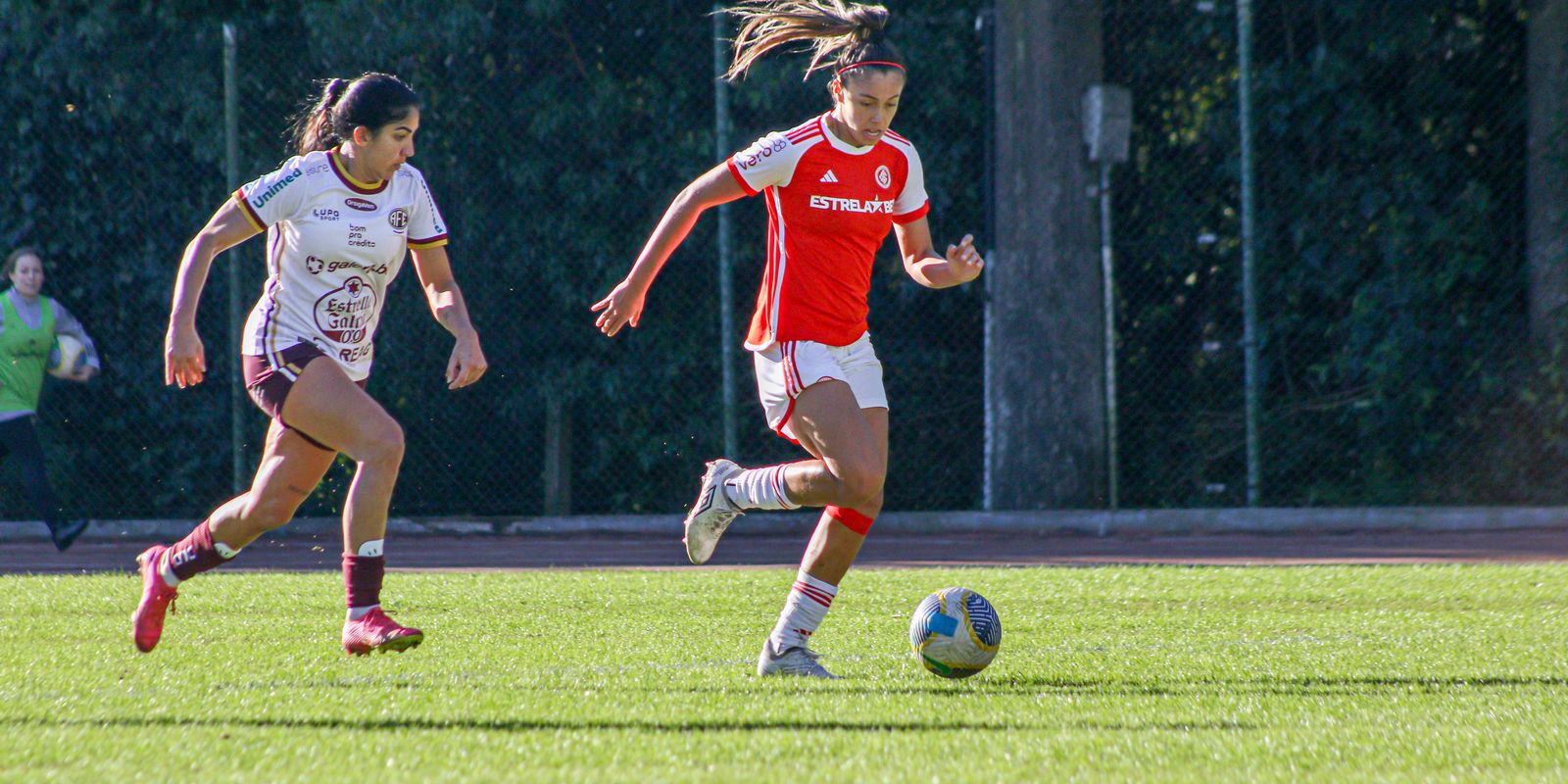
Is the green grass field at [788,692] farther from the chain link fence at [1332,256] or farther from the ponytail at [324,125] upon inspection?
the chain link fence at [1332,256]

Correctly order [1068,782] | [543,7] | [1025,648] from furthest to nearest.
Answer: [543,7] → [1025,648] → [1068,782]

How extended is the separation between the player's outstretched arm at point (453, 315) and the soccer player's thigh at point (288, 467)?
472 millimetres

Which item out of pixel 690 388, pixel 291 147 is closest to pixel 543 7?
pixel 291 147

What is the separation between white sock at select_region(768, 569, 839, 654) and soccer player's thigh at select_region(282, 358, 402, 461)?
→ 1344mm

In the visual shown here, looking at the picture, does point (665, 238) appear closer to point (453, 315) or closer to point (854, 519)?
point (453, 315)

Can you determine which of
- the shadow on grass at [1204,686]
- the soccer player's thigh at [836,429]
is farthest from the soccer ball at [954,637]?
the soccer player's thigh at [836,429]

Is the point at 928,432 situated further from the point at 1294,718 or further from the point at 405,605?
the point at 1294,718

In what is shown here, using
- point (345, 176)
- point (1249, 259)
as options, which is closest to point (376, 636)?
point (345, 176)

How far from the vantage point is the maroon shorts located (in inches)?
201

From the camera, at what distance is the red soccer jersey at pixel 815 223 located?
4895 mm

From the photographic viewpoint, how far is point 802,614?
4.72 m

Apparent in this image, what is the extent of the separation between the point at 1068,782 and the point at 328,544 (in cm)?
796

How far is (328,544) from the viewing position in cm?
1036

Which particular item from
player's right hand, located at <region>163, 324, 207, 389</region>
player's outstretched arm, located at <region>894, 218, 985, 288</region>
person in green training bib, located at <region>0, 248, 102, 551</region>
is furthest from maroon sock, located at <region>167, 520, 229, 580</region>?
person in green training bib, located at <region>0, 248, 102, 551</region>
